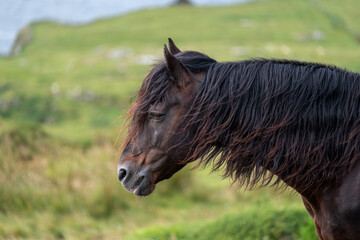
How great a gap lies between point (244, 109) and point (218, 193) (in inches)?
231

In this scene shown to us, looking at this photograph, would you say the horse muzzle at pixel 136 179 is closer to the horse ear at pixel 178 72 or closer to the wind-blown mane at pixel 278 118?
the wind-blown mane at pixel 278 118

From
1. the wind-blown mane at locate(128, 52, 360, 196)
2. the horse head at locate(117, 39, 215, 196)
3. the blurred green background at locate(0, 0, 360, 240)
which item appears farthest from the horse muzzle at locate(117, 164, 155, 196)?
the blurred green background at locate(0, 0, 360, 240)

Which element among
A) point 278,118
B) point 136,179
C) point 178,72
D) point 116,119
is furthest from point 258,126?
point 116,119

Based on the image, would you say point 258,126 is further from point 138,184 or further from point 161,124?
point 138,184

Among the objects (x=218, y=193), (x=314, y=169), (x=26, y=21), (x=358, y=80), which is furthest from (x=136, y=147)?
(x=26, y=21)

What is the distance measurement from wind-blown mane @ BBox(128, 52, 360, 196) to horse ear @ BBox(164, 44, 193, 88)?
6 cm

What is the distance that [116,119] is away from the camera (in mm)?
3621

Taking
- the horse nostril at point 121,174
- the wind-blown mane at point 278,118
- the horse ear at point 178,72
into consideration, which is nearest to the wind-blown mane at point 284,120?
the wind-blown mane at point 278,118

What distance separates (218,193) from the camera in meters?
8.70

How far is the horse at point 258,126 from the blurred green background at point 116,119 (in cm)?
39

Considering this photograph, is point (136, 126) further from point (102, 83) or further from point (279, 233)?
point (102, 83)

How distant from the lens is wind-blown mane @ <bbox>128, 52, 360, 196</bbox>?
296 cm

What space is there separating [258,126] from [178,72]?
62 centimetres

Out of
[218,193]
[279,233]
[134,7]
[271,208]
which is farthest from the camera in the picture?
[134,7]
